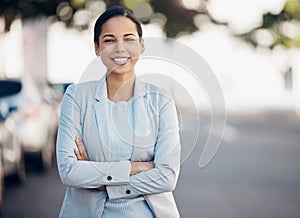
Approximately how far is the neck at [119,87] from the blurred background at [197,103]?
115 millimetres

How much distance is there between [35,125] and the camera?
394 inches

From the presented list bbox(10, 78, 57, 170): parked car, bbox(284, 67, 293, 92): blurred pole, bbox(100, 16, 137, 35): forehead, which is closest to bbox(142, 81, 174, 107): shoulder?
bbox(100, 16, 137, 35): forehead

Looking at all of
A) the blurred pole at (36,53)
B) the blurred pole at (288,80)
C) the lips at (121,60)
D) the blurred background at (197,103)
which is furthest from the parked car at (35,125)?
the blurred pole at (36,53)

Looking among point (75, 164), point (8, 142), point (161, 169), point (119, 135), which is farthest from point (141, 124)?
point (8, 142)

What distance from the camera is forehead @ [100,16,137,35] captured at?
2.51m

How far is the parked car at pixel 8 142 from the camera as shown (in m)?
7.88

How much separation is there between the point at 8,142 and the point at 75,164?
18.5 ft

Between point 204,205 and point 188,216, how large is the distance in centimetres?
80

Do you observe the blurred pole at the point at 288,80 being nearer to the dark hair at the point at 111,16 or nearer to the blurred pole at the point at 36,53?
the blurred pole at the point at 36,53

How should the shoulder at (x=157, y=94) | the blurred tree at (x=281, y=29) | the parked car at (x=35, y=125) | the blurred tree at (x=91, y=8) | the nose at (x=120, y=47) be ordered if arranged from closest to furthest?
the nose at (x=120, y=47), the shoulder at (x=157, y=94), the parked car at (x=35, y=125), the blurred tree at (x=91, y=8), the blurred tree at (x=281, y=29)

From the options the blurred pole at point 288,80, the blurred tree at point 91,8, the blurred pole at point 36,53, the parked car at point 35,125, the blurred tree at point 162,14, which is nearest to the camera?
the parked car at point 35,125

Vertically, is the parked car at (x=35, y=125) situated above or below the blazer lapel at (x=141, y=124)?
below

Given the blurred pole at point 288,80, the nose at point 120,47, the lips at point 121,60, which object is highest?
the nose at point 120,47

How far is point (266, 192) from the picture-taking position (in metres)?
9.28
